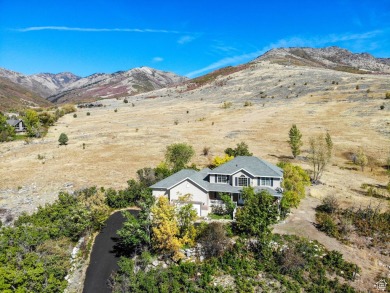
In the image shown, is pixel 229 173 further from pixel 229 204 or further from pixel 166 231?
pixel 166 231

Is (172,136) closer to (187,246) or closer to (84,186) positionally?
(84,186)


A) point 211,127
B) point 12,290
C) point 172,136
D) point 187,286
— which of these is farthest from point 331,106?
point 12,290

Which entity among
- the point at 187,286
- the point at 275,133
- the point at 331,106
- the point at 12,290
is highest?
the point at 331,106

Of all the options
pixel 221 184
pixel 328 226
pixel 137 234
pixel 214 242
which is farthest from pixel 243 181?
pixel 137 234

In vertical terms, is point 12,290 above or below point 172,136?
below

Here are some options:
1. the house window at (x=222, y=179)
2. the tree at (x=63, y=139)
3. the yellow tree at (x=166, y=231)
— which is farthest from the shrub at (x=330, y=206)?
the tree at (x=63, y=139)

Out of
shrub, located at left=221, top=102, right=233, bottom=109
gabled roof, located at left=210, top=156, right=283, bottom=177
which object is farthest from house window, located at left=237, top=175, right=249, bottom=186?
shrub, located at left=221, top=102, right=233, bottom=109
